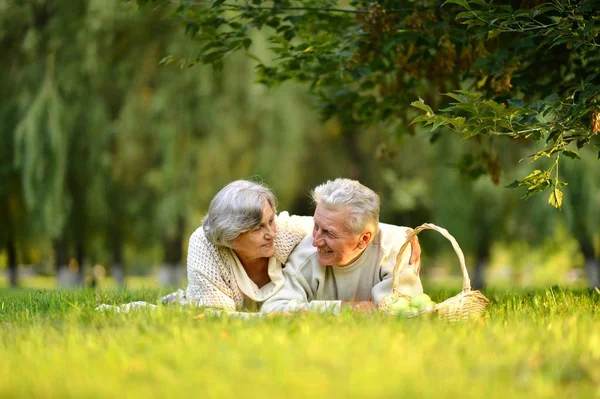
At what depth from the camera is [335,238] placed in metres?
5.37

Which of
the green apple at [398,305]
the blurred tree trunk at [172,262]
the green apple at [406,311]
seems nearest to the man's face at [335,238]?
the green apple at [398,305]

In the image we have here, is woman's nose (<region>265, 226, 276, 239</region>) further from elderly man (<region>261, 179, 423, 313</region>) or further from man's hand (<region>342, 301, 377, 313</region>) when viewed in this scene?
man's hand (<region>342, 301, 377, 313</region>)

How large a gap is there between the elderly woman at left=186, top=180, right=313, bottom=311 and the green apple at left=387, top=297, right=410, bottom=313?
35.2 inches

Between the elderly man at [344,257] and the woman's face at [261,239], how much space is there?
9.5 inches

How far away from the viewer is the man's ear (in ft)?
17.9

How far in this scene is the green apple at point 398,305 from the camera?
496cm

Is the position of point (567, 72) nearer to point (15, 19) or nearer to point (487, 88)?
point (487, 88)

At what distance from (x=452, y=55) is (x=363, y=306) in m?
2.38

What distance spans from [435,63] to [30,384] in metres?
4.65

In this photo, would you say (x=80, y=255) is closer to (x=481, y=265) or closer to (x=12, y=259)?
(x=12, y=259)

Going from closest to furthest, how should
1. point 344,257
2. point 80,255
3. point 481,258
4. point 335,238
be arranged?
point 335,238, point 344,257, point 80,255, point 481,258

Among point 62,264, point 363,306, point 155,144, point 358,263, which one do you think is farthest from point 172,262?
point 363,306

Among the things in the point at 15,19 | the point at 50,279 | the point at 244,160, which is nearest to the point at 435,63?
the point at 244,160

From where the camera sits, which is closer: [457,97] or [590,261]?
[457,97]
